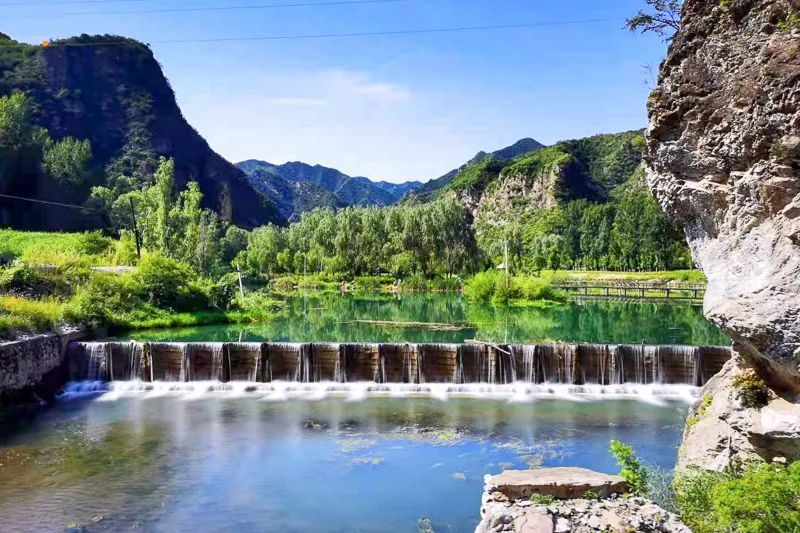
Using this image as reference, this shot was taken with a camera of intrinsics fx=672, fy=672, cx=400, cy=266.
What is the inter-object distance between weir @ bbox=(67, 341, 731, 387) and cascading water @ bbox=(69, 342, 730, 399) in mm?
31

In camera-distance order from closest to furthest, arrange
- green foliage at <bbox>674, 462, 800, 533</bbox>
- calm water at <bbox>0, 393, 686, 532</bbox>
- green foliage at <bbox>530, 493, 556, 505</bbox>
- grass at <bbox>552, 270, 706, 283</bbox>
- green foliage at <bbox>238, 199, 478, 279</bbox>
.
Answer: green foliage at <bbox>674, 462, 800, 533</bbox>, green foliage at <bbox>530, 493, 556, 505</bbox>, calm water at <bbox>0, 393, 686, 532</bbox>, green foliage at <bbox>238, 199, 478, 279</bbox>, grass at <bbox>552, 270, 706, 283</bbox>

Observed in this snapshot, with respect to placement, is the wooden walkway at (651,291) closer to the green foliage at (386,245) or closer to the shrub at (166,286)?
the green foliage at (386,245)

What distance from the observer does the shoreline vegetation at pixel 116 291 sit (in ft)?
82.0

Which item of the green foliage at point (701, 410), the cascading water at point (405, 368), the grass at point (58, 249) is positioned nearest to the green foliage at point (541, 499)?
the green foliage at point (701, 410)

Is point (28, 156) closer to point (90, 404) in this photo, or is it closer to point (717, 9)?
point (90, 404)

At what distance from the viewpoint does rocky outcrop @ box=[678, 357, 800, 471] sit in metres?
8.31

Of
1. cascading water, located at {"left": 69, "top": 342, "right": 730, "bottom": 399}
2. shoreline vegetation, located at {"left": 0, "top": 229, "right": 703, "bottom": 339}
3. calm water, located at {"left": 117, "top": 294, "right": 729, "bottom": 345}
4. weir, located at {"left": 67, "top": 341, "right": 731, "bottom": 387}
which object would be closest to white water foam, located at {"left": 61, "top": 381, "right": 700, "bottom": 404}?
cascading water, located at {"left": 69, "top": 342, "right": 730, "bottom": 399}

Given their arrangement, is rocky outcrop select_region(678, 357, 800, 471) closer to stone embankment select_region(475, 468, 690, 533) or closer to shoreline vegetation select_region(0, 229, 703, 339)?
stone embankment select_region(475, 468, 690, 533)

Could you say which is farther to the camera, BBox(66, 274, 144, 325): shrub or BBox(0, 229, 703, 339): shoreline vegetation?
BBox(66, 274, 144, 325): shrub

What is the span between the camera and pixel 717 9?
9133 millimetres

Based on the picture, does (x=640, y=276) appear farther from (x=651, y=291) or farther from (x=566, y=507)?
(x=566, y=507)

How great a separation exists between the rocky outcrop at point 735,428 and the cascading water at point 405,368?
9345 mm

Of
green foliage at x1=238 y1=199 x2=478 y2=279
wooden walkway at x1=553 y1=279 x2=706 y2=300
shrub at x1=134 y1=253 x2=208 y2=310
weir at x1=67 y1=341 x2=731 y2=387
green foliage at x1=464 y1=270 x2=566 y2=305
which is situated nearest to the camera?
weir at x1=67 y1=341 x2=731 y2=387

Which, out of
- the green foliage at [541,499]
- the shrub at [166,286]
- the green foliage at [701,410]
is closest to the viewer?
the green foliage at [541,499]
